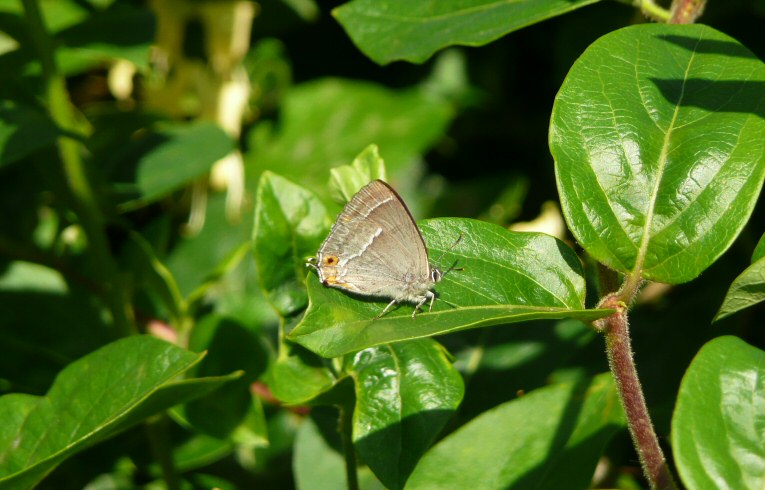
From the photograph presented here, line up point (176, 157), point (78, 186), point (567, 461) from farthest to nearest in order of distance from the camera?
point (176, 157) < point (78, 186) < point (567, 461)

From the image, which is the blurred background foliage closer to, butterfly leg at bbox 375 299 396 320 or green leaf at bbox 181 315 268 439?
green leaf at bbox 181 315 268 439

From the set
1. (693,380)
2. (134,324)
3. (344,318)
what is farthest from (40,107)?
(693,380)

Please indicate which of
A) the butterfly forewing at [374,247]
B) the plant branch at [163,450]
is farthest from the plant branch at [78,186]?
the butterfly forewing at [374,247]

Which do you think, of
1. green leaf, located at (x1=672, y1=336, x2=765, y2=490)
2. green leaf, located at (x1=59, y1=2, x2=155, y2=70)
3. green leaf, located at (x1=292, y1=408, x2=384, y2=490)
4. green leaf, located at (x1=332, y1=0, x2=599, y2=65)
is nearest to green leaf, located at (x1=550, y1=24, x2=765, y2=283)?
green leaf, located at (x1=672, y1=336, x2=765, y2=490)

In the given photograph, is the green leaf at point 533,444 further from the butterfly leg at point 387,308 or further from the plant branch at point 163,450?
the plant branch at point 163,450

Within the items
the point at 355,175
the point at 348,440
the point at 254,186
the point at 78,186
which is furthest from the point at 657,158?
the point at 254,186

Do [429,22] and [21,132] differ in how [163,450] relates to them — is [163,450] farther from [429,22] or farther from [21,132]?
[429,22]

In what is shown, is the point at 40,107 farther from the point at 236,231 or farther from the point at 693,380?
the point at 693,380
